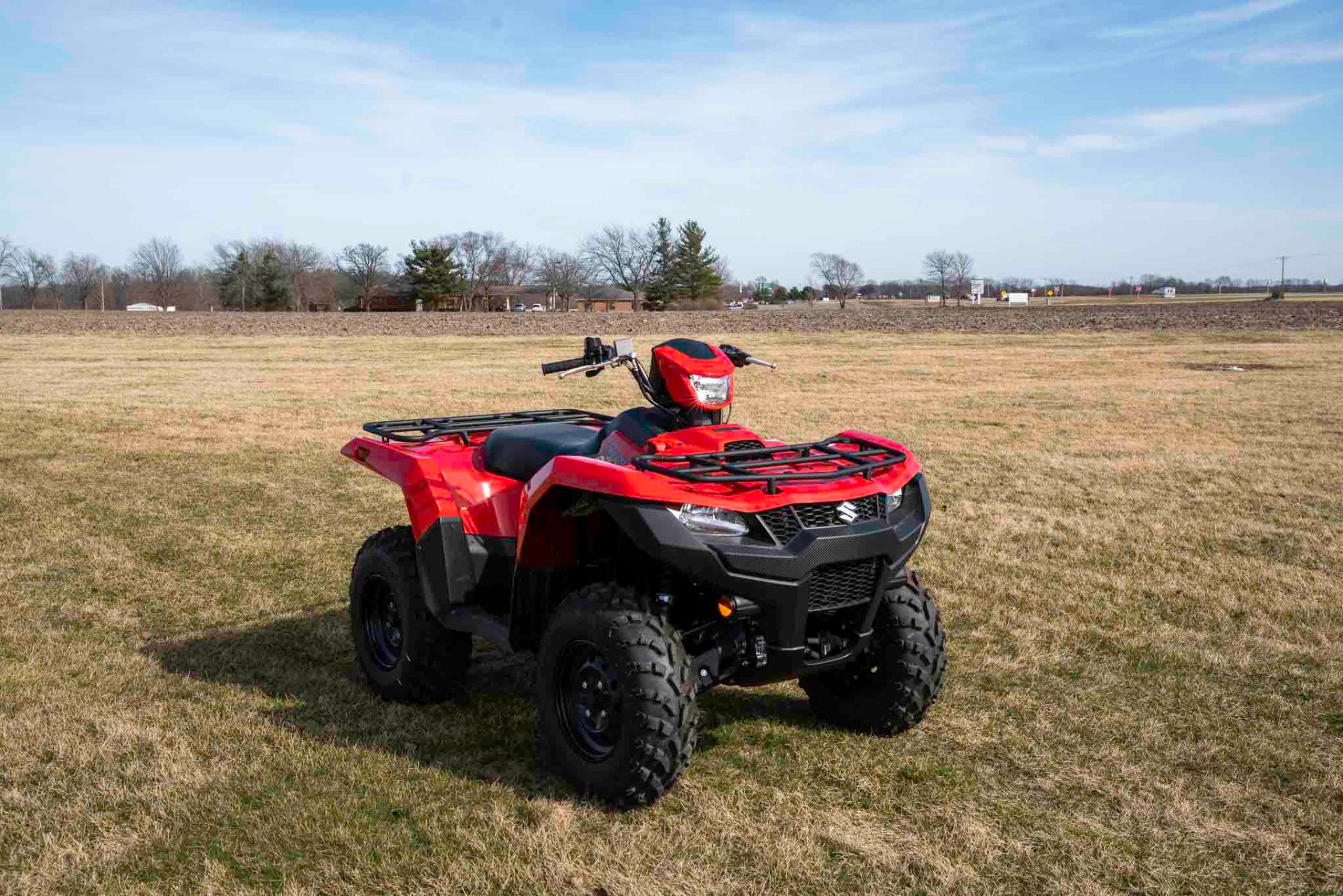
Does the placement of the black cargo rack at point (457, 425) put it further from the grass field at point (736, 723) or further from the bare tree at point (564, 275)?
the bare tree at point (564, 275)

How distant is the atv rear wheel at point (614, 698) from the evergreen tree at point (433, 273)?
8555cm

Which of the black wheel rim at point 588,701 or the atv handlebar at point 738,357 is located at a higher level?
the atv handlebar at point 738,357

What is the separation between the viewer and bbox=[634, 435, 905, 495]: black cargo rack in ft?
13.0

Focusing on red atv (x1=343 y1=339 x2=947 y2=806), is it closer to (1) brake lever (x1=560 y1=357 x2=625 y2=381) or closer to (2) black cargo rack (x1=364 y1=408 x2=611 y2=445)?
(1) brake lever (x1=560 y1=357 x2=625 y2=381)

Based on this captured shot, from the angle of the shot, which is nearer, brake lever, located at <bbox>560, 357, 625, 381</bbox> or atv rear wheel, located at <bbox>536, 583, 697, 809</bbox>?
atv rear wheel, located at <bbox>536, 583, 697, 809</bbox>

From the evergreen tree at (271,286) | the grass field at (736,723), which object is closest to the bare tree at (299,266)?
the evergreen tree at (271,286)

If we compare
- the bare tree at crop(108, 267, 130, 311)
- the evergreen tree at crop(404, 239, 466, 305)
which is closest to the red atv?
the evergreen tree at crop(404, 239, 466, 305)

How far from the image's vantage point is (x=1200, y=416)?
1571 centimetres

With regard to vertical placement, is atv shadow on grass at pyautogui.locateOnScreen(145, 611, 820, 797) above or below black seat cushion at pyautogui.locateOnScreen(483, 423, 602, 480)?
below

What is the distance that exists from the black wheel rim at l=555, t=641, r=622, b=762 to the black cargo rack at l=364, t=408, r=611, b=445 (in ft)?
5.01

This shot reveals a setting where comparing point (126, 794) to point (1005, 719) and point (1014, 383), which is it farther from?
point (1014, 383)

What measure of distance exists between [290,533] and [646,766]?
5831 mm

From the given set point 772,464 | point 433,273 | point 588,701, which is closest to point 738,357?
point 772,464

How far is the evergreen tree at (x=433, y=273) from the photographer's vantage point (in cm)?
8738
